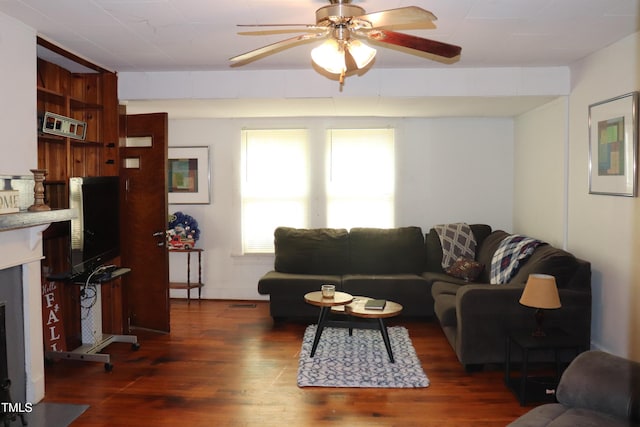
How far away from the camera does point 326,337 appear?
4.82m

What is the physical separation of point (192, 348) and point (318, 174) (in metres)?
2.63

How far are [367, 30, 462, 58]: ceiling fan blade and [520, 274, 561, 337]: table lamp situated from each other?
169 centimetres

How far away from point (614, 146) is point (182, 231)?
449cm

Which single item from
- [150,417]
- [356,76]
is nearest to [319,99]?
[356,76]

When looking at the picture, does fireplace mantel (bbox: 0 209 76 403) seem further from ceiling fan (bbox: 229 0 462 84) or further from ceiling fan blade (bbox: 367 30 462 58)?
ceiling fan blade (bbox: 367 30 462 58)

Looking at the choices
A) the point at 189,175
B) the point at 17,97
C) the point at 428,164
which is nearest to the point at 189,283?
the point at 189,175

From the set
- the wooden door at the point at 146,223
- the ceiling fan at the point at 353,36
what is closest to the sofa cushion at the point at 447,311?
the ceiling fan at the point at 353,36

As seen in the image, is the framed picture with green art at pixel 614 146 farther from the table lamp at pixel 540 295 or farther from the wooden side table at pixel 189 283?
the wooden side table at pixel 189 283

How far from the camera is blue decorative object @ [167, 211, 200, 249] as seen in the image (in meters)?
6.20

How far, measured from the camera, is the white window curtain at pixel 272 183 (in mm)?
6340

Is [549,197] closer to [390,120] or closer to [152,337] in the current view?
[390,120]

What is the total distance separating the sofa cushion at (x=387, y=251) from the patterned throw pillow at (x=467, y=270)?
0.50m

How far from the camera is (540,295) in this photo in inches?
135

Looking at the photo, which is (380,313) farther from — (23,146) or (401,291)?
(23,146)
